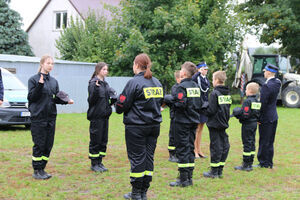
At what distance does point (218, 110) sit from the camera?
677cm

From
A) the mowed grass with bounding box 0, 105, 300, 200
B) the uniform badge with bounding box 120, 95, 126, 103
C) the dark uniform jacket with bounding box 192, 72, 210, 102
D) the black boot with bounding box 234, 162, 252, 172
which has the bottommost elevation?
the mowed grass with bounding box 0, 105, 300, 200

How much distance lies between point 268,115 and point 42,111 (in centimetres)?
435

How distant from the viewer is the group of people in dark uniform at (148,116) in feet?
17.3

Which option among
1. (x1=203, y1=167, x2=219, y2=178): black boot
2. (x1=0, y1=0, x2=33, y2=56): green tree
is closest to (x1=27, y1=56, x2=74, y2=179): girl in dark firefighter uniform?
(x1=203, y1=167, x2=219, y2=178): black boot

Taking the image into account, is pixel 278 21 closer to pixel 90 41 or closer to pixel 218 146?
pixel 90 41

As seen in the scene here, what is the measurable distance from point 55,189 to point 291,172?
4.47 metres

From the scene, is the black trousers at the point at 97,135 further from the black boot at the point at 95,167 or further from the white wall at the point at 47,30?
the white wall at the point at 47,30

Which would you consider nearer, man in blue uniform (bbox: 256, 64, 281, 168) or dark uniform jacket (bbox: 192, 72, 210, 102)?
man in blue uniform (bbox: 256, 64, 281, 168)

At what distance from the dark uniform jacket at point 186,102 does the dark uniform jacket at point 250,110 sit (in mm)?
1455

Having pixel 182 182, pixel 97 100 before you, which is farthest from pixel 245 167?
pixel 97 100

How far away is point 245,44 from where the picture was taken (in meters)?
25.2

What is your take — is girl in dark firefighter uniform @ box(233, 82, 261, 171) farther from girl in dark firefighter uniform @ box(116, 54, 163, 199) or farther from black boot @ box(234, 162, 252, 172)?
girl in dark firefighter uniform @ box(116, 54, 163, 199)

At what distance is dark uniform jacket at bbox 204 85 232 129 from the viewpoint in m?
6.69

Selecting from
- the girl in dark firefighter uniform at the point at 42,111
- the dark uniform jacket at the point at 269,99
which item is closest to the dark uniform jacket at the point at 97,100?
the girl in dark firefighter uniform at the point at 42,111
